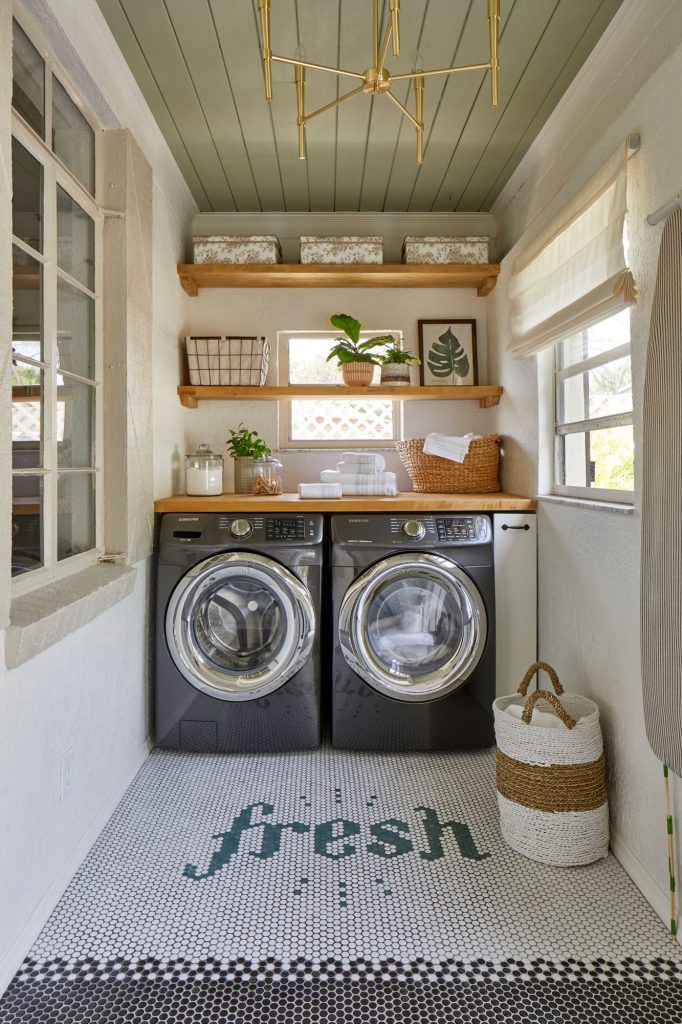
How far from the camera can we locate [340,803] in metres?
2.19

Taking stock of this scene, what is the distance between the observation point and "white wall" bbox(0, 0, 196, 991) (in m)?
1.41

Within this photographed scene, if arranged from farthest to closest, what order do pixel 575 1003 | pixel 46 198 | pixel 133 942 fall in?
pixel 46 198, pixel 133 942, pixel 575 1003

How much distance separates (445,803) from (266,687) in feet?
2.55

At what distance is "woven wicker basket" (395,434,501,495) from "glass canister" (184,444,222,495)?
894 mm

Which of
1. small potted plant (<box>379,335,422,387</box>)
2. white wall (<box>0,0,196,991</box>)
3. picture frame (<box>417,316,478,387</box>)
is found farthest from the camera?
picture frame (<box>417,316,478,387</box>)

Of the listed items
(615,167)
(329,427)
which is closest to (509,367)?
(329,427)

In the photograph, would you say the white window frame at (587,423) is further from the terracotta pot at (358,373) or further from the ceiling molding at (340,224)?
the ceiling molding at (340,224)

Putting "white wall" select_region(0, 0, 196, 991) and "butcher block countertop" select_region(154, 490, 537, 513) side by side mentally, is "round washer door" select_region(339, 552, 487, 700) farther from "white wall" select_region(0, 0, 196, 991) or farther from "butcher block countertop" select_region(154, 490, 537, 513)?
→ "white wall" select_region(0, 0, 196, 991)

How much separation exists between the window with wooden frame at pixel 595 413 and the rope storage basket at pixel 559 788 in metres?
0.71

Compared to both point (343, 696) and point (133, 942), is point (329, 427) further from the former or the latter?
point (133, 942)

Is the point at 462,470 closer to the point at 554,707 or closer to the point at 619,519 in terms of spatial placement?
the point at 619,519

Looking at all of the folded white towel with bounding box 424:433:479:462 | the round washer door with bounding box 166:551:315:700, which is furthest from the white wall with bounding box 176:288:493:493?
the round washer door with bounding box 166:551:315:700

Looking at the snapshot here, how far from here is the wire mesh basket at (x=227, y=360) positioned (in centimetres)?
303

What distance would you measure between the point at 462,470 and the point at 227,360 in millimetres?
1204
